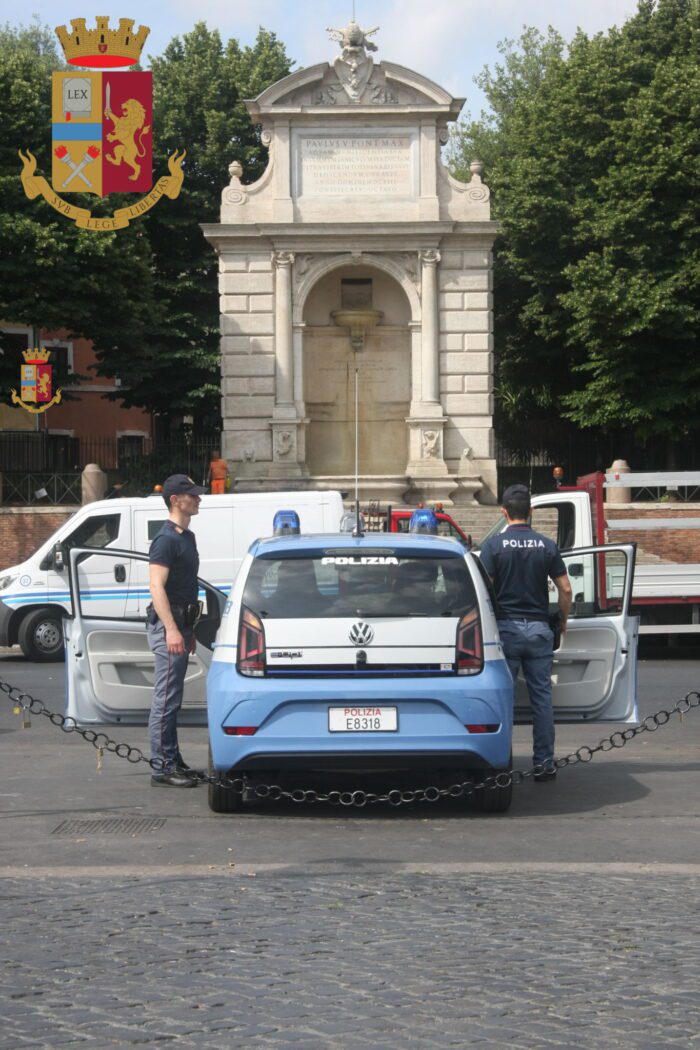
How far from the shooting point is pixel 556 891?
25.1ft

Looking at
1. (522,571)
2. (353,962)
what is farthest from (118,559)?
(353,962)

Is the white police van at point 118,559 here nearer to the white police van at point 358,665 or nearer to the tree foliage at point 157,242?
the white police van at point 358,665

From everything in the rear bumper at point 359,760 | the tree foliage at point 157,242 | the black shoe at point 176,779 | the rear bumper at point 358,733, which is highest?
the tree foliage at point 157,242

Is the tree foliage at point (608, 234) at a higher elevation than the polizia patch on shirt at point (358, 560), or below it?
higher

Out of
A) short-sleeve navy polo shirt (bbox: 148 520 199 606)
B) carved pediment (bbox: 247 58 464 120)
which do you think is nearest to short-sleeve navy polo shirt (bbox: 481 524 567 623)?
short-sleeve navy polo shirt (bbox: 148 520 199 606)

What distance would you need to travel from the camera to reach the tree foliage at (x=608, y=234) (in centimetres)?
4062

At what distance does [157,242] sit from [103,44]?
17228mm

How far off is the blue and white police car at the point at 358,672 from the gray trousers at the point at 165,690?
0.88 metres

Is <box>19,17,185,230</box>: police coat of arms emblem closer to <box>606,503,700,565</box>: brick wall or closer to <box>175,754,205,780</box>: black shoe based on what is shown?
<box>606,503,700,565</box>: brick wall

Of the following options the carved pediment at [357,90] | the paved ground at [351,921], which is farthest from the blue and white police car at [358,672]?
the carved pediment at [357,90]

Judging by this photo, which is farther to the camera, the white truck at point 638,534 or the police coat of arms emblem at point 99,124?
the police coat of arms emblem at point 99,124

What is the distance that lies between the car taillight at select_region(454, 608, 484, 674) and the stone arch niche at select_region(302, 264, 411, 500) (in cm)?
3013

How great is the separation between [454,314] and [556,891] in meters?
32.1

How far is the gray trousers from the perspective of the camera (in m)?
10.6
